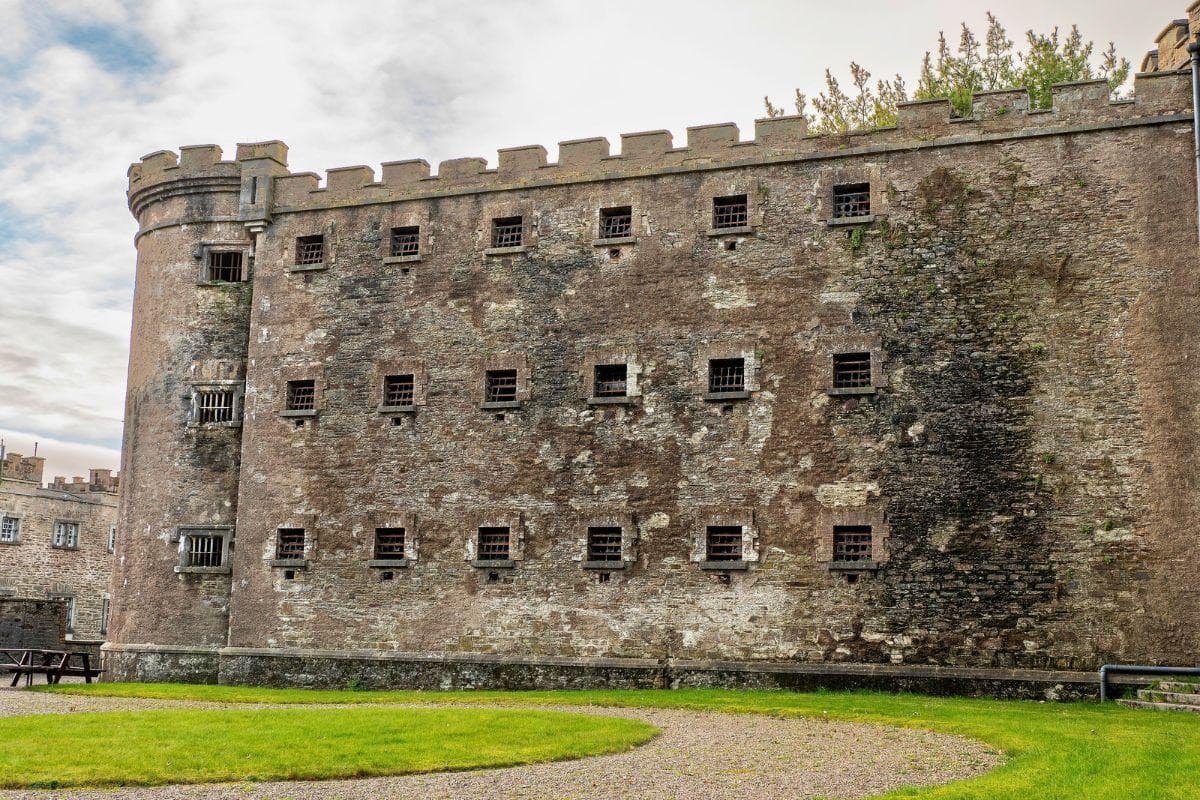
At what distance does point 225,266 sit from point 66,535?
26287 mm

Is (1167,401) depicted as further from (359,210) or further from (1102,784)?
(359,210)

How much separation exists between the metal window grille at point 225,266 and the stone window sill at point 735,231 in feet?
38.7

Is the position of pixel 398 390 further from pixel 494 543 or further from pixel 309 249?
pixel 309 249

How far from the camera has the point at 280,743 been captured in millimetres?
13133

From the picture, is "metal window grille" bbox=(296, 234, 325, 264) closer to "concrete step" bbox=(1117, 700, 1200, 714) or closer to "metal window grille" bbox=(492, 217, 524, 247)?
"metal window grille" bbox=(492, 217, 524, 247)

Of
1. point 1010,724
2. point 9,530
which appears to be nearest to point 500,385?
point 1010,724

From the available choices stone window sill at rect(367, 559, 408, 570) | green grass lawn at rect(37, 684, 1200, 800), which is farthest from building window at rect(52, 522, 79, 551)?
stone window sill at rect(367, 559, 408, 570)

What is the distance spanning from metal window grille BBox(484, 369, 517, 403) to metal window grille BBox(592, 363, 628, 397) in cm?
187

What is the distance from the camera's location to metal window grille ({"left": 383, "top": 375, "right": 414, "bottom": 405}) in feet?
84.4

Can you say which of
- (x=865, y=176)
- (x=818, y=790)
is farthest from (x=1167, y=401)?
(x=818, y=790)

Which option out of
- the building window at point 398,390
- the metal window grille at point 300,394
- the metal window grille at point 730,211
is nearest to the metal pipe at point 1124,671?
the metal window grille at point 730,211

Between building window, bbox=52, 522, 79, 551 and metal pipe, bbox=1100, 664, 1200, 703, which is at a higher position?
building window, bbox=52, 522, 79, 551

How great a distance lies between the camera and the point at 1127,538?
20.5 m

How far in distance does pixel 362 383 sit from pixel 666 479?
7487 mm
